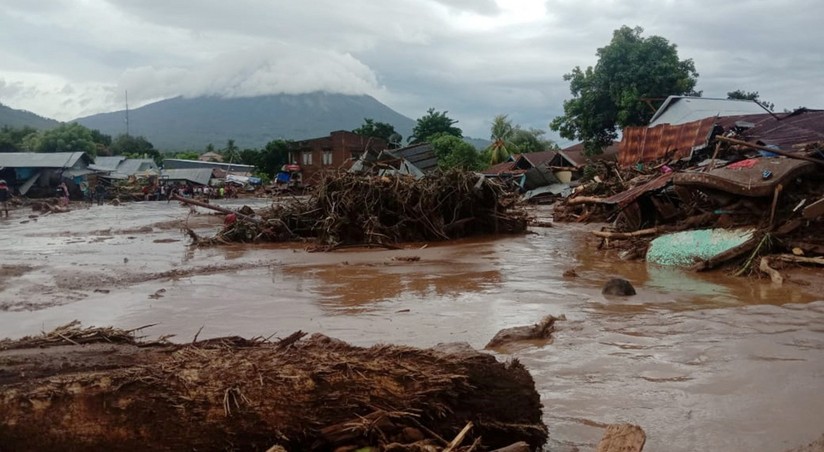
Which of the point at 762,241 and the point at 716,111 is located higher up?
the point at 716,111

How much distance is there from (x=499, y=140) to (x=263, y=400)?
51.9 m

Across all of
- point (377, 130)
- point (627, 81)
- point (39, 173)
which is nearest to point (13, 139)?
point (39, 173)

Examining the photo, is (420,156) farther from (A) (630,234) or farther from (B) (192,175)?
(B) (192,175)

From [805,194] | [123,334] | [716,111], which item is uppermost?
[716,111]

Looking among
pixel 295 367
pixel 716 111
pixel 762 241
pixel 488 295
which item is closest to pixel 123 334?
pixel 295 367

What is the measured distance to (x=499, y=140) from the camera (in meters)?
53.4

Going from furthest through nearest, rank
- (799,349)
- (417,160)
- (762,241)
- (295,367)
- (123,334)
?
1. (417,160)
2. (762,241)
3. (799,349)
4. (123,334)
5. (295,367)

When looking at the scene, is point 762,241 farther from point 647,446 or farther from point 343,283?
point 647,446

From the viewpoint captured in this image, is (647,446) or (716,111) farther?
(716,111)

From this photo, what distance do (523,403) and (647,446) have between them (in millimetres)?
723

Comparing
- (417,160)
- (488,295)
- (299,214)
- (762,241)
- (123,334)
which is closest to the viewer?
(123,334)

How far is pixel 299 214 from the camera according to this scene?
595 inches

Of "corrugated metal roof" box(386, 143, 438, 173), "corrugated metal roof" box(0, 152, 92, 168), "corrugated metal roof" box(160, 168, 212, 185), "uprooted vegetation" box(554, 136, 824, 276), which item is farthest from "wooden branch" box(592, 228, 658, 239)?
"corrugated metal roof" box(160, 168, 212, 185)

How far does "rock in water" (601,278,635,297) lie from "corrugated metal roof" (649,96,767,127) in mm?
17105
